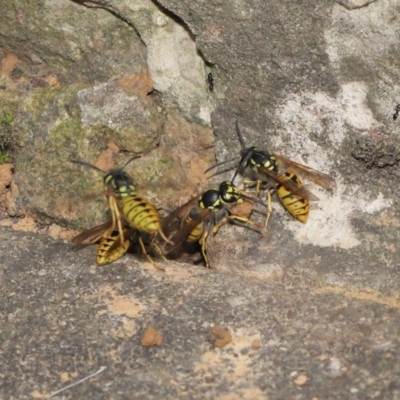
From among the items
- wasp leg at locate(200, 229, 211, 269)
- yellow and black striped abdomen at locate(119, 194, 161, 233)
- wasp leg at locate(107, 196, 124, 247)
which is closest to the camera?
yellow and black striped abdomen at locate(119, 194, 161, 233)

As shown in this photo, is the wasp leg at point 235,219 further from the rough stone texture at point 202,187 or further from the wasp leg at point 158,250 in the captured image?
the wasp leg at point 158,250

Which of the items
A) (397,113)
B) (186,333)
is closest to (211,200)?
(186,333)

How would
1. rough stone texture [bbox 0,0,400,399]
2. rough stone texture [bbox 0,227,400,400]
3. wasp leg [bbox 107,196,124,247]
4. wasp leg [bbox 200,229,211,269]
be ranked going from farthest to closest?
wasp leg [bbox 200,229,211,269] < wasp leg [bbox 107,196,124,247] < rough stone texture [bbox 0,0,400,399] < rough stone texture [bbox 0,227,400,400]

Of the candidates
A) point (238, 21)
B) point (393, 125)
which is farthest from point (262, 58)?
point (393, 125)

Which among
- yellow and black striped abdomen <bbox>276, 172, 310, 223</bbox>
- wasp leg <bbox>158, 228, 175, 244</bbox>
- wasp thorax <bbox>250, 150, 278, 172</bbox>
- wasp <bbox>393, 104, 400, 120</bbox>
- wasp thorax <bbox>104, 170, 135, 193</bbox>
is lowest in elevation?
wasp leg <bbox>158, 228, 175, 244</bbox>

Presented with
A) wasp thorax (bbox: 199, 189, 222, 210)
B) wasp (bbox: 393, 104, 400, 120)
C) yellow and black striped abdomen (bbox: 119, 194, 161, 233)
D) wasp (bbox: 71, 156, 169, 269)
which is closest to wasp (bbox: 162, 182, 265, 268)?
wasp thorax (bbox: 199, 189, 222, 210)

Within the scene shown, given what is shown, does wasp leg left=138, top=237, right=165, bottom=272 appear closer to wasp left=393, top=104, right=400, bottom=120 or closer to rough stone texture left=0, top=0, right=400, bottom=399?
rough stone texture left=0, top=0, right=400, bottom=399

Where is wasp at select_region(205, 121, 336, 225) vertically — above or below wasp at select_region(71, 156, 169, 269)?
above
